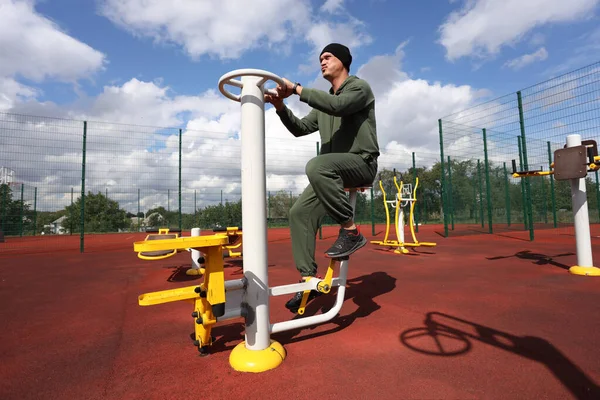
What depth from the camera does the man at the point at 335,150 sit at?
176cm

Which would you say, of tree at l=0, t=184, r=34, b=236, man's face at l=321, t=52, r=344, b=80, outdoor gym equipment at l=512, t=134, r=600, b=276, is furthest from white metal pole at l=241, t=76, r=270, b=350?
tree at l=0, t=184, r=34, b=236

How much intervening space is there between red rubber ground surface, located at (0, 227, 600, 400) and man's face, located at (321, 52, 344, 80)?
1765 mm

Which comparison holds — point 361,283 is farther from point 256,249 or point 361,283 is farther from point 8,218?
point 8,218

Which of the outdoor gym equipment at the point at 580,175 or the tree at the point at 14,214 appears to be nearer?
the outdoor gym equipment at the point at 580,175

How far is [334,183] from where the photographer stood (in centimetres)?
178

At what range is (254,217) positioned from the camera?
1.59m

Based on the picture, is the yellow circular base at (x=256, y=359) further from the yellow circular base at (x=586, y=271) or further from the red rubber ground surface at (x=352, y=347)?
the yellow circular base at (x=586, y=271)

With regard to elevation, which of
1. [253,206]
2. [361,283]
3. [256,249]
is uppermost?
[253,206]

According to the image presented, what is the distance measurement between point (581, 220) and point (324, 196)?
12.5 feet

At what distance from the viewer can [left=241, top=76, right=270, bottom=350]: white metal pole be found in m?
1.58

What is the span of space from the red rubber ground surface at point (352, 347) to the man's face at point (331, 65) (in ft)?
5.79

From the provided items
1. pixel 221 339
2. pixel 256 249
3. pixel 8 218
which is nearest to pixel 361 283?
pixel 221 339

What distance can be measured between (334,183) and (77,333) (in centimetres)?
209

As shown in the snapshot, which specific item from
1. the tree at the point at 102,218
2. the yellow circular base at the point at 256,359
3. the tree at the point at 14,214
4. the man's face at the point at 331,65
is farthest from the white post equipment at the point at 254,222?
the tree at the point at 102,218
